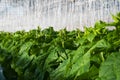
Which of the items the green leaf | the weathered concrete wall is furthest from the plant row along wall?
the weathered concrete wall

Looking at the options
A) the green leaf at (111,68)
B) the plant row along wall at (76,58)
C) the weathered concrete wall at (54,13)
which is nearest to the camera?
the green leaf at (111,68)

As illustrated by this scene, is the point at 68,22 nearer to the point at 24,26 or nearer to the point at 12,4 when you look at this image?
the point at 24,26

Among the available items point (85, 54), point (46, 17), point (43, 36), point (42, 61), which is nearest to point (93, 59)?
point (85, 54)

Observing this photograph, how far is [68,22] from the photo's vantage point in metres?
8.03

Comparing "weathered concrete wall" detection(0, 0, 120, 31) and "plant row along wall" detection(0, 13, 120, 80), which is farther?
"weathered concrete wall" detection(0, 0, 120, 31)

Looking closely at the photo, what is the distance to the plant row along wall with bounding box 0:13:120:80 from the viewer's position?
1937 mm

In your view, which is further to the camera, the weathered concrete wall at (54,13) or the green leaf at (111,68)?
the weathered concrete wall at (54,13)

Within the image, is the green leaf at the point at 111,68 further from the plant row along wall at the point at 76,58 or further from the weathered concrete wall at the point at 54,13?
the weathered concrete wall at the point at 54,13

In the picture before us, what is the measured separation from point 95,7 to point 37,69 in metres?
4.12

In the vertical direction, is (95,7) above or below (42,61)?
above

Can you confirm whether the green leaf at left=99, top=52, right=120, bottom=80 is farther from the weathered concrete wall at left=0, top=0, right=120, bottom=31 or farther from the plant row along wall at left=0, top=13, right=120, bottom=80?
the weathered concrete wall at left=0, top=0, right=120, bottom=31

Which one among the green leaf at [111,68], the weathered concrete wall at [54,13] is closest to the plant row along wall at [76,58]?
the green leaf at [111,68]

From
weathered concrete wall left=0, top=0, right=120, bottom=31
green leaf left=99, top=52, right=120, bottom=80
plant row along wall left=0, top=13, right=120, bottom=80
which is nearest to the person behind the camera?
green leaf left=99, top=52, right=120, bottom=80

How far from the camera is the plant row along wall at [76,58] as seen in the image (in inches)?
76.2
